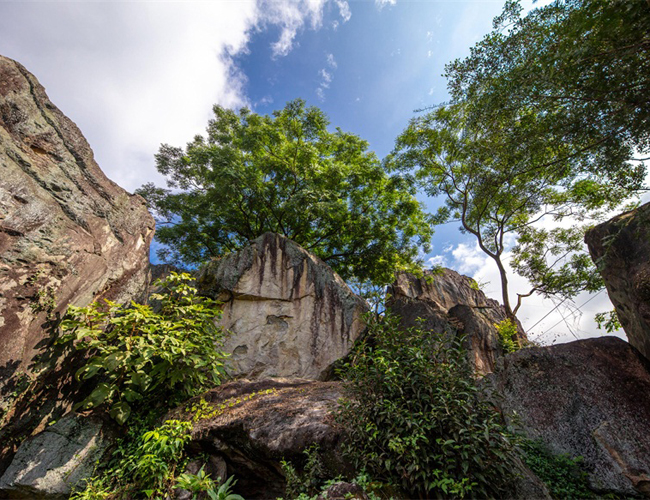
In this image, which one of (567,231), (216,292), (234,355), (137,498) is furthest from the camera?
(567,231)

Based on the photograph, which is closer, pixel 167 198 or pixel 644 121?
pixel 644 121

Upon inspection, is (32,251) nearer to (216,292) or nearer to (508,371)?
(216,292)

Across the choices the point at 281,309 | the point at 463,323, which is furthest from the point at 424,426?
the point at 463,323

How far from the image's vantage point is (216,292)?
28.6ft

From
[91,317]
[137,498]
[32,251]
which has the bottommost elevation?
[137,498]

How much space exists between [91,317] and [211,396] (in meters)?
2.05

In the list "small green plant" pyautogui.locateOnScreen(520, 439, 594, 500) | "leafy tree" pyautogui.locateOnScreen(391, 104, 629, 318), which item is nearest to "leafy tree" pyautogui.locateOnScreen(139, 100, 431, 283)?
"leafy tree" pyautogui.locateOnScreen(391, 104, 629, 318)

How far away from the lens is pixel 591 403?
160 inches

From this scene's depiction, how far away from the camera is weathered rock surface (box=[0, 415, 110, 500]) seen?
300 centimetres

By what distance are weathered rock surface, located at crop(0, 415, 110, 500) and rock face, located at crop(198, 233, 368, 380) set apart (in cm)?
419

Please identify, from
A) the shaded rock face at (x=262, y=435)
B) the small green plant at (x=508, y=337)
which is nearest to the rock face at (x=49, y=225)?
the shaded rock face at (x=262, y=435)

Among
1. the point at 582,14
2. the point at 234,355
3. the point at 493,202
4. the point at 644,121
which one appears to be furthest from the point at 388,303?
the point at 582,14

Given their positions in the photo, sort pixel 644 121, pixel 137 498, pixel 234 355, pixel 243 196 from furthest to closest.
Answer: pixel 243 196 → pixel 234 355 → pixel 644 121 → pixel 137 498

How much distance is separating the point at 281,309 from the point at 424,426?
6703 mm
